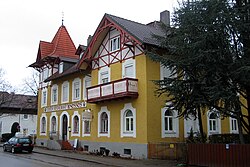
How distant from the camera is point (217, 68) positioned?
16.2m

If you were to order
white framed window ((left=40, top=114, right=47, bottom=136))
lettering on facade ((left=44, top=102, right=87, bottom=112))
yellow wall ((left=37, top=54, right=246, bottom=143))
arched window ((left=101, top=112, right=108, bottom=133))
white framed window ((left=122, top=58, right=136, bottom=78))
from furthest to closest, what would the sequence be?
white framed window ((left=40, top=114, right=47, bottom=136)) → lettering on facade ((left=44, top=102, right=87, bottom=112)) → arched window ((left=101, top=112, right=108, bottom=133)) → white framed window ((left=122, top=58, right=136, bottom=78)) → yellow wall ((left=37, top=54, right=246, bottom=143))

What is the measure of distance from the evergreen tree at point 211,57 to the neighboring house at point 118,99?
137 inches

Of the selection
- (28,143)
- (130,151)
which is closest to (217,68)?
(130,151)

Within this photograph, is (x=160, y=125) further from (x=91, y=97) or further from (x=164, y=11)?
(x=164, y=11)

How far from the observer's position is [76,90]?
3256cm

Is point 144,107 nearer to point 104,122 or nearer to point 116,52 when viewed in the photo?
point 116,52

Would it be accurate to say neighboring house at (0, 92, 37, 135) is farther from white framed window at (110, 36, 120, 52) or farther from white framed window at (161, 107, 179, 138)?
white framed window at (161, 107, 179, 138)

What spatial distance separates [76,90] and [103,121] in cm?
592

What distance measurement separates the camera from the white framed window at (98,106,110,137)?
2706 cm

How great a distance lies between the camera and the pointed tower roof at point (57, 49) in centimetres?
3734

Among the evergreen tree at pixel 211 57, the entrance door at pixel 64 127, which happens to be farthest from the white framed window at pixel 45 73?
the evergreen tree at pixel 211 57

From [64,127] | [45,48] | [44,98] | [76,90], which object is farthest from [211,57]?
[45,48]

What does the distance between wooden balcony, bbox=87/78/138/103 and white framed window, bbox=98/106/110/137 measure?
4.18ft

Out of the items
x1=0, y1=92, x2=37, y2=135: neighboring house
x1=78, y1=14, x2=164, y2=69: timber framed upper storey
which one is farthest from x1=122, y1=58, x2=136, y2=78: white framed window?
x1=0, y1=92, x2=37, y2=135: neighboring house
